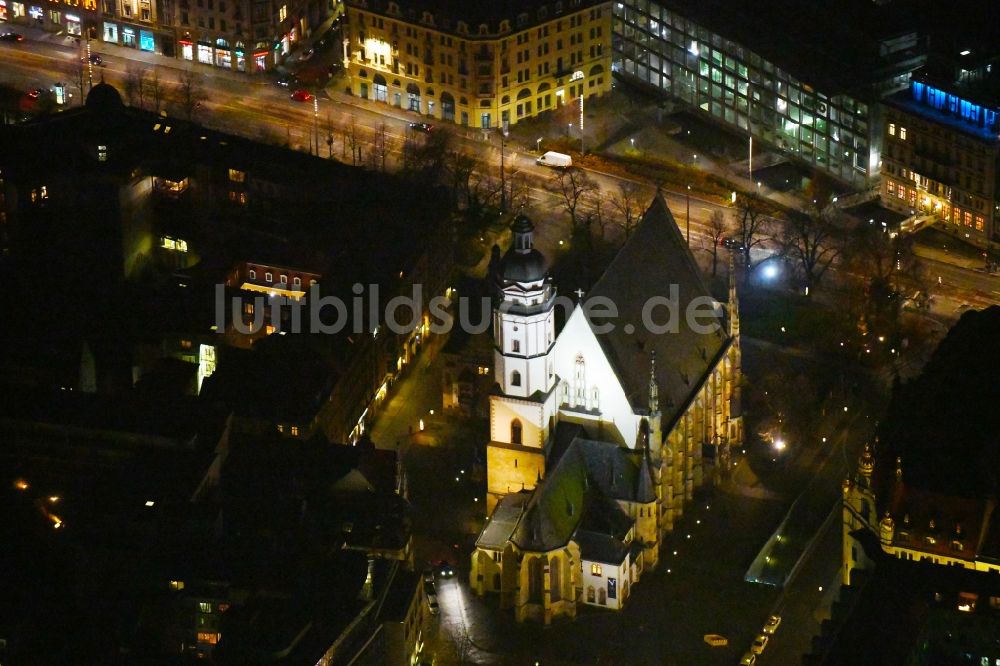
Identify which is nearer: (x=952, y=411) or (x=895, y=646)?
(x=895, y=646)

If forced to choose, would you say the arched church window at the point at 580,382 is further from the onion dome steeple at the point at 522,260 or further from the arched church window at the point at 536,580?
the arched church window at the point at 536,580

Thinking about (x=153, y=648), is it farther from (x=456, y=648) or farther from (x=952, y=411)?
(x=952, y=411)

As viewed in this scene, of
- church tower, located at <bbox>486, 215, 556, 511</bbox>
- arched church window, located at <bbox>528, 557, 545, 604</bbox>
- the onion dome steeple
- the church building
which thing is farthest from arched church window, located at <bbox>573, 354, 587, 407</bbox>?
arched church window, located at <bbox>528, 557, 545, 604</bbox>

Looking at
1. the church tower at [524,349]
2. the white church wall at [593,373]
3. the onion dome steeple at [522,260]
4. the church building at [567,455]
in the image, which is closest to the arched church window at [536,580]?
the church building at [567,455]

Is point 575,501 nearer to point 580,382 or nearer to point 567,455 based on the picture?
point 567,455

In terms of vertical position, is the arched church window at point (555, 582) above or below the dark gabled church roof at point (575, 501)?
below

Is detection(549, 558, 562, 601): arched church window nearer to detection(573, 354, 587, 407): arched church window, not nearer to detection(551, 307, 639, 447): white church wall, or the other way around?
detection(551, 307, 639, 447): white church wall

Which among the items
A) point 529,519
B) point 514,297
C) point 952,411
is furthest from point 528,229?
point 952,411

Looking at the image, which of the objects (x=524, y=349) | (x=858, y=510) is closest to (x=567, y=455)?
(x=524, y=349)
